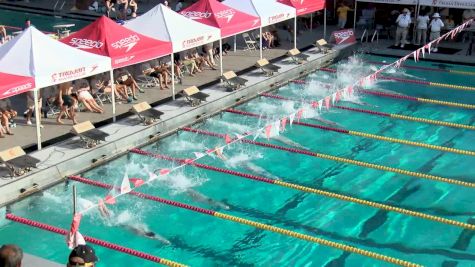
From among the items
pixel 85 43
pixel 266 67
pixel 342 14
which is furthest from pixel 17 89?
pixel 342 14

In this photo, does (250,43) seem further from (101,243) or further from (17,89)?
(101,243)

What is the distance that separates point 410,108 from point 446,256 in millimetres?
7454

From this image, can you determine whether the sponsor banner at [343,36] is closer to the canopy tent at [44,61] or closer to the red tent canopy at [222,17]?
the red tent canopy at [222,17]

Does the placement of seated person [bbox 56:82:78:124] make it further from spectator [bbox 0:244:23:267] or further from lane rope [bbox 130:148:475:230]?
spectator [bbox 0:244:23:267]

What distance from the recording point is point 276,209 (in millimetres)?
11734

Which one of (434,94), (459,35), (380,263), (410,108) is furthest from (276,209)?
(459,35)

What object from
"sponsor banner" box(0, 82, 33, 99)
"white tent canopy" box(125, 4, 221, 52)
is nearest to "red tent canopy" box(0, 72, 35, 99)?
"sponsor banner" box(0, 82, 33, 99)

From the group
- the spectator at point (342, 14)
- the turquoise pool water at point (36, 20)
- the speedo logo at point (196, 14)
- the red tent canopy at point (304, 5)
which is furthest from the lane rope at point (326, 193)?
the turquoise pool water at point (36, 20)

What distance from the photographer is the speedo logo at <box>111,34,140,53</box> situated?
14703 mm

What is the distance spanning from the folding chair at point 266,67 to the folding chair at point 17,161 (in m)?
8.68

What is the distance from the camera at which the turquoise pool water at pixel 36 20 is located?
30.2 metres

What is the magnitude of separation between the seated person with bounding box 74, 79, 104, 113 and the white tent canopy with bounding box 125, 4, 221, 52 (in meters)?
2.08

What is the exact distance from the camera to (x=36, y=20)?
104 feet

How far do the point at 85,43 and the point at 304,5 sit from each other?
8836 millimetres
